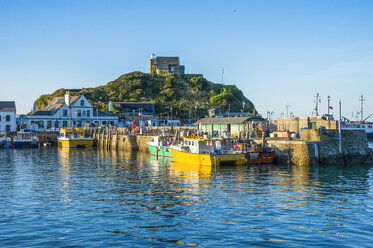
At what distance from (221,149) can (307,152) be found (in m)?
9.56

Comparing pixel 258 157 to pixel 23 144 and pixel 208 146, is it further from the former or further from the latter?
pixel 23 144

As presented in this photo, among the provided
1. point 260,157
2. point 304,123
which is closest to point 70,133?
point 304,123

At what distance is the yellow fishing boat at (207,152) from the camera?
41438 mm

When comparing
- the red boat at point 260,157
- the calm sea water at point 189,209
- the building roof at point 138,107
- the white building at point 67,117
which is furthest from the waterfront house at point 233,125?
the building roof at point 138,107

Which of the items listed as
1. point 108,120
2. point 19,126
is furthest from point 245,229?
point 19,126

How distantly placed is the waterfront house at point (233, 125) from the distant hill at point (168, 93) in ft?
188

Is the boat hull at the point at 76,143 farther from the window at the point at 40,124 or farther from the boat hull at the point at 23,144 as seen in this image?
the window at the point at 40,124

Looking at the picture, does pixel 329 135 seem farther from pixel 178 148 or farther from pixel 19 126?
pixel 19 126

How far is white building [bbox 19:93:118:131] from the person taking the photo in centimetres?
9475

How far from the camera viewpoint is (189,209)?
22.2 metres

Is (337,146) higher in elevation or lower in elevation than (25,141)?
higher

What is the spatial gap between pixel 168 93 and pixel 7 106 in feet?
218

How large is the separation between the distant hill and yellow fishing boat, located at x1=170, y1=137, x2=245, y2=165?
254ft

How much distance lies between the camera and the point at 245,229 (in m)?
18.1
